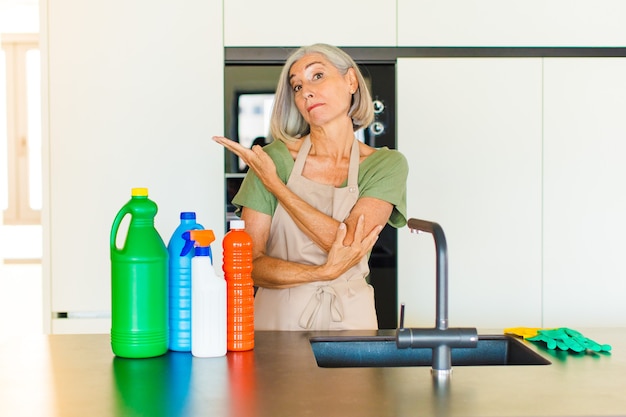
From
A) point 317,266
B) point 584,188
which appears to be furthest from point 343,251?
point 584,188

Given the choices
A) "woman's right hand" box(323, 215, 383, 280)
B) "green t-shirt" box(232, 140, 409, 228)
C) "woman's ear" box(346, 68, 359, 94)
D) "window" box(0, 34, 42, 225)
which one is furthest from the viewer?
"window" box(0, 34, 42, 225)

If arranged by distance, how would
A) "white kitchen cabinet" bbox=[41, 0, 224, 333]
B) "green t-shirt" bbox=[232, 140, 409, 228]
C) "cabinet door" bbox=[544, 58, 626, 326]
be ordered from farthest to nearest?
"cabinet door" bbox=[544, 58, 626, 326], "white kitchen cabinet" bbox=[41, 0, 224, 333], "green t-shirt" bbox=[232, 140, 409, 228]

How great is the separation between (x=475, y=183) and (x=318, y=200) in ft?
3.04

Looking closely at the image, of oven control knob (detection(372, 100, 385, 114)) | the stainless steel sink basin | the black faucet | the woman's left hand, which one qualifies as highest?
oven control knob (detection(372, 100, 385, 114))

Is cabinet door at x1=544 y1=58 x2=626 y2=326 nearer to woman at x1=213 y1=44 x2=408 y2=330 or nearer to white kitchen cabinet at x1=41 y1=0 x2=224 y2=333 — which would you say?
woman at x1=213 y1=44 x2=408 y2=330

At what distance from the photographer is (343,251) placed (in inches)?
73.5

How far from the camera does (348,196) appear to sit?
1998mm

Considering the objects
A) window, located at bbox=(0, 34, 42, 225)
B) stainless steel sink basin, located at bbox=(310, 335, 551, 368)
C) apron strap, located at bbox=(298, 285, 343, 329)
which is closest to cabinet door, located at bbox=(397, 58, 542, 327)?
apron strap, located at bbox=(298, 285, 343, 329)

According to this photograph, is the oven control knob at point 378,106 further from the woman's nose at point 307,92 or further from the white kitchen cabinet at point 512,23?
the woman's nose at point 307,92

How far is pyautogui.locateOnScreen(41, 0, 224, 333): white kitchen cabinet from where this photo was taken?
2.67 metres

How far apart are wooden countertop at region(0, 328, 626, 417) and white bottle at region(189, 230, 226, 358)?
0.10ft

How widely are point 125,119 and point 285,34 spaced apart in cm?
64

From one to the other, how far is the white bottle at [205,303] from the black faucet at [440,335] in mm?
345

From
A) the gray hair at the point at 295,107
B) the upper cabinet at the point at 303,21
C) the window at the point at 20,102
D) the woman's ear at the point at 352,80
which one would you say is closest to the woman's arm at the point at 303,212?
the gray hair at the point at 295,107
